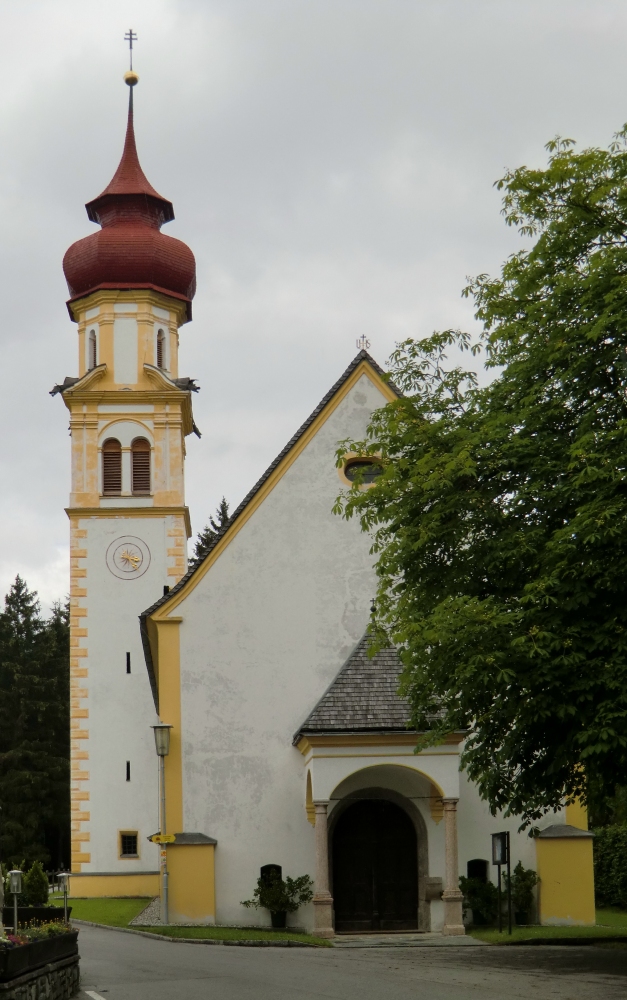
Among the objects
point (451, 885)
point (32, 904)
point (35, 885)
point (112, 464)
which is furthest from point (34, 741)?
point (451, 885)

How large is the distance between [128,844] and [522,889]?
1611 cm

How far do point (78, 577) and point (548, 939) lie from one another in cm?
2202

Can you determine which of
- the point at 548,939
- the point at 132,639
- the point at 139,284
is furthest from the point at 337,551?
the point at 139,284

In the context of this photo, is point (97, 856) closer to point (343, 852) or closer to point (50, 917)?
point (343, 852)

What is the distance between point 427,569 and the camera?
17109 mm

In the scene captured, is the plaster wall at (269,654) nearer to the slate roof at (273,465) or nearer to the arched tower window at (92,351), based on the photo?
the slate roof at (273,465)

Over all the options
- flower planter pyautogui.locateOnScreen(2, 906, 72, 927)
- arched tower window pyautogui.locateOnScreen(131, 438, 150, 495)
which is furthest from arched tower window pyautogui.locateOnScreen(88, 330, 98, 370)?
flower planter pyautogui.locateOnScreen(2, 906, 72, 927)

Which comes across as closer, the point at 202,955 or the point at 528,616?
the point at 528,616

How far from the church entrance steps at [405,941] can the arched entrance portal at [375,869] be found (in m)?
1.16

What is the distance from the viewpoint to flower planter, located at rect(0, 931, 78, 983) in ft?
34.6

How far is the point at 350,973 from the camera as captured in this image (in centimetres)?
1526

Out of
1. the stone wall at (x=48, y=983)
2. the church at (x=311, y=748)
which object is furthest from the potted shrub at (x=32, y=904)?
A: the stone wall at (x=48, y=983)

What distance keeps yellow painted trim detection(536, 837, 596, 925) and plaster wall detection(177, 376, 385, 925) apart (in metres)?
4.33

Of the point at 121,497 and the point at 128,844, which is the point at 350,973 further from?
the point at 121,497
